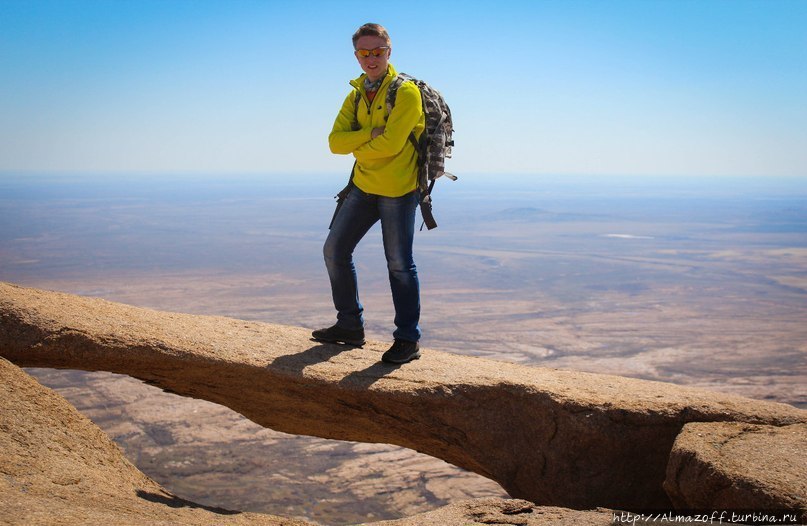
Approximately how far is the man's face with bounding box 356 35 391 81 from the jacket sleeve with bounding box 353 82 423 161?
0.23m

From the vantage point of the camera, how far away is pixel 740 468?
159 inches

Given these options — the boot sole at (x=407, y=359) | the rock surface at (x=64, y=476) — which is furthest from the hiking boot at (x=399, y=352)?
the rock surface at (x=64, y=476)

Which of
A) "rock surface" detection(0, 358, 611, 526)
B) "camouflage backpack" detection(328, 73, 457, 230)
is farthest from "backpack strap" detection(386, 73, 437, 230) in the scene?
"rock surface" detection(0, 358, 611, 526)

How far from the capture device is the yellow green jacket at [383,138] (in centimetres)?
497

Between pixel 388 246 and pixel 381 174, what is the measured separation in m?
0.55

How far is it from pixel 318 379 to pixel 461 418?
3.88 ft

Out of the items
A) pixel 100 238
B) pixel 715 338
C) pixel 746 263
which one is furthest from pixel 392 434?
pixel 100 238

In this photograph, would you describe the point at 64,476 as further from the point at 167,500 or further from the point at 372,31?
the point at 372,31

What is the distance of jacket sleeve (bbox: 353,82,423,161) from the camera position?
4.96 m

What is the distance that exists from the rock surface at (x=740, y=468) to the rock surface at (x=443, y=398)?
471mm

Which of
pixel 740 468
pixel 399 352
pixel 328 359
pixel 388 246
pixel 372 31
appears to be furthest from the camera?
pixel 328 359

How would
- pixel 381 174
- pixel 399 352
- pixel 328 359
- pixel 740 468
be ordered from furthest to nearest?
pixel 328 359, pixel 399 352, pixel 381 174, pixel 740 468

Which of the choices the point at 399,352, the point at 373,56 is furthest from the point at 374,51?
the point at 399,352

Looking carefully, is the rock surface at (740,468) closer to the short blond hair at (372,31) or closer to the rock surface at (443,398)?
the rock surface at (443,398)
